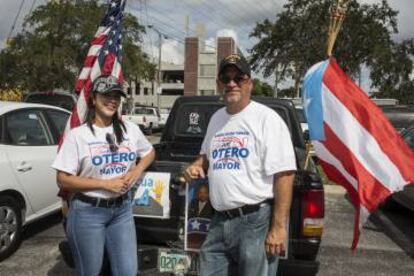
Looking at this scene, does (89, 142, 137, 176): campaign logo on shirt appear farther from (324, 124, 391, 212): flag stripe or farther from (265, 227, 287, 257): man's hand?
(324, 124, 391, 212): flag stripe

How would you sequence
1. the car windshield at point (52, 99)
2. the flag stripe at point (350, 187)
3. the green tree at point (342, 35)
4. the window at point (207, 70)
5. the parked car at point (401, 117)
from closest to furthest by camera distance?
the flag stripe at point (350, 187), the car windshield at point (52, 99), the parked car at point (401, 117), the green tree at point (342, 35), the window at point (207, 70)

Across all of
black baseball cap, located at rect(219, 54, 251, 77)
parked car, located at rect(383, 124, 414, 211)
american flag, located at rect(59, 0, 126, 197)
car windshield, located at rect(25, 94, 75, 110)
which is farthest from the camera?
car windshield, located at rect(25, 94, 75, 110)

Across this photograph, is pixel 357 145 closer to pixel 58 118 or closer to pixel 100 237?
pixel 100 237

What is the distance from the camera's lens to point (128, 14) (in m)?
29.3

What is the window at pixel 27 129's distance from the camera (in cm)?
582

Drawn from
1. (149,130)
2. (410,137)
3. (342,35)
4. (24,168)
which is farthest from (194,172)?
(149,130)

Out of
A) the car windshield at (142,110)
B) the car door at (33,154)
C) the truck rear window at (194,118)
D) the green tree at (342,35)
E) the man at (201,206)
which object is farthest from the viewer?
the car windshield at (142,110)

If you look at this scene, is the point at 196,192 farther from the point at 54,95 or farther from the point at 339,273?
the point at 54,95

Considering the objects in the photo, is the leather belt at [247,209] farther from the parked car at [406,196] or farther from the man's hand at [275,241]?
the parked car at [406,196]

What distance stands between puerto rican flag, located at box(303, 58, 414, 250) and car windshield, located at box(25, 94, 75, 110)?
12341 mm

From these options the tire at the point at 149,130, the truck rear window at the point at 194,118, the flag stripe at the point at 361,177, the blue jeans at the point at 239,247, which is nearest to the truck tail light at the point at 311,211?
the flag stripe at the point at 361,177

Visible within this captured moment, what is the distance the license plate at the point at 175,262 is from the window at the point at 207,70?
230 feet

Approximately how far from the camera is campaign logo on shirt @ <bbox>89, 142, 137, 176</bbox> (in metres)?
3.40

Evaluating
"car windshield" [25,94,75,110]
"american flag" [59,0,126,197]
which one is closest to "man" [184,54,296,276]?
"american flag" [59,0,126,197]
